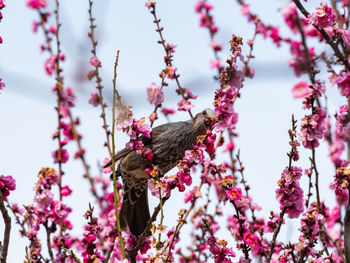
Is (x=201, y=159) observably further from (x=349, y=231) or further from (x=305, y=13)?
(x=305, y=13)

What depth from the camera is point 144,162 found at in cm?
393

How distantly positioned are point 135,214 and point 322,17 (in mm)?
2305

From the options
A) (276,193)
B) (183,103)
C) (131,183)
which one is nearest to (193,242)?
(131,183)

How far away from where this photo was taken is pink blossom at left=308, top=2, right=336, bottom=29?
3.49 metres

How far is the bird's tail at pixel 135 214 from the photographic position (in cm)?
395

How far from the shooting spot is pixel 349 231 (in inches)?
114

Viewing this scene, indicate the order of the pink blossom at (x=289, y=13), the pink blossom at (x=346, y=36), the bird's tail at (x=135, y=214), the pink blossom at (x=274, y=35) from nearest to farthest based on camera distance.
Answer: the pink blossom at (x=346, y=36) < the bird's tail at (x=135, y=214) < the pink blossom at (x=289, y=13) < the pink blossom at (x=274, y=35)

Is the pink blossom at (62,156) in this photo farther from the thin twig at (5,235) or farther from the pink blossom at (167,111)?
the thin twig at (5,235)

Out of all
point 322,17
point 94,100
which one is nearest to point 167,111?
point 94,100

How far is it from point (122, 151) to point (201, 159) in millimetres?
1846

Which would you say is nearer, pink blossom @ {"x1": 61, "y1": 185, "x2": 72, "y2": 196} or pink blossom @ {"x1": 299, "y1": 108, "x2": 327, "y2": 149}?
pink blossom @ {"x1": 299, "y1": 108, "x2": 327, "y2": 149}

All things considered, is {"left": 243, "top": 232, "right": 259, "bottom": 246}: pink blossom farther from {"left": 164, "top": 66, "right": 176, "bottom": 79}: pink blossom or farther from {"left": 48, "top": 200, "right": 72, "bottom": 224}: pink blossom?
{"left": 48, "top": 200, "right": 72, "bottom": 224}: pink blossom

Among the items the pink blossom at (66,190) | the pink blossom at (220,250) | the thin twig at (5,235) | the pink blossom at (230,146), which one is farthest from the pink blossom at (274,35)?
the thin twig at (5,235)

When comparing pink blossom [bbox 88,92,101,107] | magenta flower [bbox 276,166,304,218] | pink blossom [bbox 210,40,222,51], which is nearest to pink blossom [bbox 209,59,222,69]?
pink blossom [bbox 210,40,222,51]
